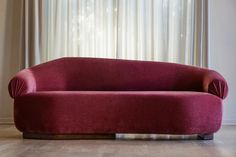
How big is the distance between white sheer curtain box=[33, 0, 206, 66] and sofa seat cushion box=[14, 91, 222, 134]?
1.50m

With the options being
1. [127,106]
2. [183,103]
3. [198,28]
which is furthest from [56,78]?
[198,28]

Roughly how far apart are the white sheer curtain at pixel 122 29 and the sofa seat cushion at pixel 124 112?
1.50 meters

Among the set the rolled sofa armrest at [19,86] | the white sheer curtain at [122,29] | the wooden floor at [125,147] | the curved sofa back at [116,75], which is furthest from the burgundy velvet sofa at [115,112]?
the white sheer curtain at [122,29]

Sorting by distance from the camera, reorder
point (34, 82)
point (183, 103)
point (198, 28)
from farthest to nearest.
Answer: point (198, 28)
point (34, 82)
point (183, 103)

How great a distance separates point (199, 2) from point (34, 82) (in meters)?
2.41

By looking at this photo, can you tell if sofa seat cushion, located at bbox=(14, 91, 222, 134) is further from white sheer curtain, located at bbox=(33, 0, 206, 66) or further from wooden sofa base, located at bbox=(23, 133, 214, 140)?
white sheer curtain, located at bbox=(33, 0, 206, 66)

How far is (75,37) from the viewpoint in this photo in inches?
208

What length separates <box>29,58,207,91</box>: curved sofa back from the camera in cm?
444

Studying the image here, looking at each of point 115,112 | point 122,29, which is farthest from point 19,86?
point 122,29

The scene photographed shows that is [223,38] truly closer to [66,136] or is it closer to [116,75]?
[116,75]

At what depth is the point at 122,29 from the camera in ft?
17.2

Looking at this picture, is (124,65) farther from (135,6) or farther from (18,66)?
(18,66)

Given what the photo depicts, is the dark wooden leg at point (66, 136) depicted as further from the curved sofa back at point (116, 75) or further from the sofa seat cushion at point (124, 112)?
the curved sofa back at point (116, 75)

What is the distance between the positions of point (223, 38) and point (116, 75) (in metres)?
1.69
